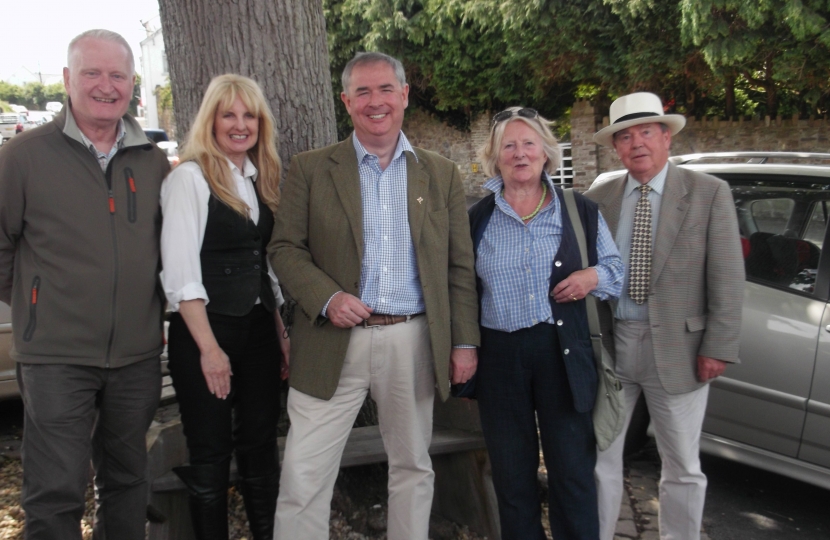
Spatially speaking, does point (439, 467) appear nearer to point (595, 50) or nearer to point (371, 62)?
point (371, 62)

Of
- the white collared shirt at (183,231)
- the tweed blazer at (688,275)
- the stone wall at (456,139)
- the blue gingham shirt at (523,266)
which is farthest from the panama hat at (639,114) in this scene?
the stone wall at (456,139)

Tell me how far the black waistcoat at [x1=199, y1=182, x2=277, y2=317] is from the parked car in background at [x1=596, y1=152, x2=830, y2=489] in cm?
244

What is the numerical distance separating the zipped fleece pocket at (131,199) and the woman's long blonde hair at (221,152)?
0.22 m

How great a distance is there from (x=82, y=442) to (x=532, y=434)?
1698 mm

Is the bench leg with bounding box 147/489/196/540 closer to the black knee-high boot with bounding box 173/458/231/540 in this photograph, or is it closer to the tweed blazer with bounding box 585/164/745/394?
the black knee-high boot with bounding box 173/458/231/540

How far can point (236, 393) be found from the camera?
9.26 feet

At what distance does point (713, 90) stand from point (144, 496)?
1673 centimetres

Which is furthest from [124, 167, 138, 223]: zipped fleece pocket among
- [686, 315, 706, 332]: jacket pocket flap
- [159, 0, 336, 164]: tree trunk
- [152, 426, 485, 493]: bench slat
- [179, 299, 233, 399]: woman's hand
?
[686, 315, 706, 332]: jacket pocket flap

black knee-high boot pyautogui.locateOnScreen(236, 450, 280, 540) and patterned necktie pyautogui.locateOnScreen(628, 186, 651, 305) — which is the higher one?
patterned necktie pyautogui.locateOnScreen(628, 186, 651, 305)

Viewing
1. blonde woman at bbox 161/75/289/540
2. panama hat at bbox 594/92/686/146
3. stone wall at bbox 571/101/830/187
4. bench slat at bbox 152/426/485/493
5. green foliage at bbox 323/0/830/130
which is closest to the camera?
blonde woman at bbox 161/75/289/540

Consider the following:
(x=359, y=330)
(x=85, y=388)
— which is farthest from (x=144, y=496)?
(x=359, y=330)

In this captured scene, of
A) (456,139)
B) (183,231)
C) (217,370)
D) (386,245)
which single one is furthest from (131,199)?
(456,139)

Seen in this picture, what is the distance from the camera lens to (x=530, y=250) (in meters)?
2.78

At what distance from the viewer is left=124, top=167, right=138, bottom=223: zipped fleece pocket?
259cm
